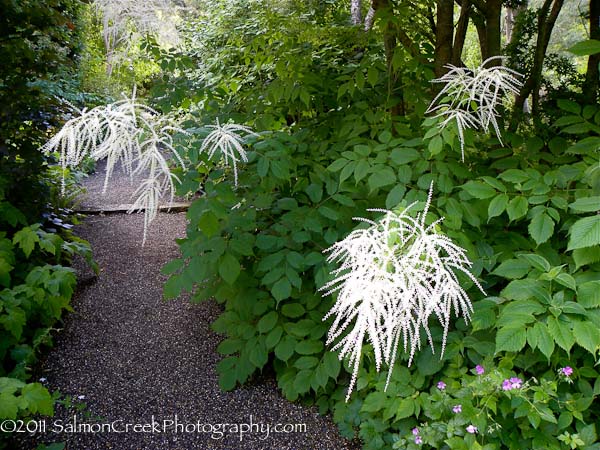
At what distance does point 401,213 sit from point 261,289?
113 cm

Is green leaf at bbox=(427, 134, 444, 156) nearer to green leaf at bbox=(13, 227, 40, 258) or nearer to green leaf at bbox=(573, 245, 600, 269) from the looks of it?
green leaf at bbox=(573, 245, 600, 269)

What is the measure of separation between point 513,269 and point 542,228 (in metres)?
0.15

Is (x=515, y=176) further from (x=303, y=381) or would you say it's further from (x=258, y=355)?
Answer: (x=258, y=355)

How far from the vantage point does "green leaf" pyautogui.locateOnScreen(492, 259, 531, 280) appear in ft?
4.80

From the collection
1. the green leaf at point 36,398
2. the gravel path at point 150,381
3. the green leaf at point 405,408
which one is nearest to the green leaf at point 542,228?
the green leaf at point 405,408

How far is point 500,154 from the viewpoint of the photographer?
1893mm

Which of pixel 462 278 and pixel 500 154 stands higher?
pixel 500 154

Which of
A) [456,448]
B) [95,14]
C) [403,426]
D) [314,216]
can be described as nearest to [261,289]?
[314,216]

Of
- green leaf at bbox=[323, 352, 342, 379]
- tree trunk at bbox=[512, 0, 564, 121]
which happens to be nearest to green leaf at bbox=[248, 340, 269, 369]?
green leaf at bbox=[323, 352, 342, 379]

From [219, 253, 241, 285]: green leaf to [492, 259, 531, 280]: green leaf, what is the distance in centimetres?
93

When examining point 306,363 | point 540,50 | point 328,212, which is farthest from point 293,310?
point 540,50

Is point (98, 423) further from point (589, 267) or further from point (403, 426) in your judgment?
point (589, 267)

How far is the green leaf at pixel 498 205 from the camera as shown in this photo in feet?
4.93

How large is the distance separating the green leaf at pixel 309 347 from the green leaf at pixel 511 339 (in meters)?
0.84
